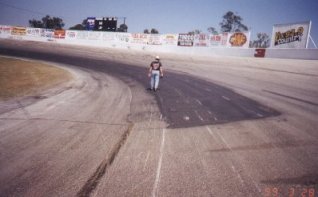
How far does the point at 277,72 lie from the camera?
20922 mm

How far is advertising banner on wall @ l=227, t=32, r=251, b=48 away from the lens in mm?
29703

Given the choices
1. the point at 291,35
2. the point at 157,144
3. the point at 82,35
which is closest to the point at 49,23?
the point at 82,35

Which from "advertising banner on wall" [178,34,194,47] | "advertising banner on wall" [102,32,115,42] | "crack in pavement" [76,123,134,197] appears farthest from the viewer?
"advertising banner on wall" [102,32,115,42]

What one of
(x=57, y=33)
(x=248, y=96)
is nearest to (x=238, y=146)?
(x=248, y=96)

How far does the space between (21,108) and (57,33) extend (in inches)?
1745

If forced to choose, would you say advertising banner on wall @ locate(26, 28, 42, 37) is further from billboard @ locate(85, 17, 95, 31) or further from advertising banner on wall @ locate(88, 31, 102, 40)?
advertising banner on wall @ locate(88, 31, 102, 40)

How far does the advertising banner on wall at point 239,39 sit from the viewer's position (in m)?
29.7

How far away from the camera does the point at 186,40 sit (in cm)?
3378

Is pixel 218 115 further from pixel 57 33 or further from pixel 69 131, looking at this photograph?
pixel 57 33

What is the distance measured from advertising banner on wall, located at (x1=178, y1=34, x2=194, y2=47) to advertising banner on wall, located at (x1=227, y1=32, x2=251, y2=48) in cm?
462

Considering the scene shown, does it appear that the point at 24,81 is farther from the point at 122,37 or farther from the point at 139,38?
the point at 122,37
